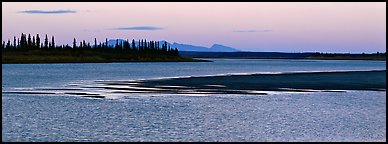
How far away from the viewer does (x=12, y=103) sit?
34938mm

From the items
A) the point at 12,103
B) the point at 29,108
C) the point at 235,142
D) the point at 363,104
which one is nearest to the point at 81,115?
the point at 29,108

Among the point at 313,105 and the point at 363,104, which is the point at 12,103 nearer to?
the point at 313,105

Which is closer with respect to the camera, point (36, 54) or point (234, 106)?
point (234, 106)

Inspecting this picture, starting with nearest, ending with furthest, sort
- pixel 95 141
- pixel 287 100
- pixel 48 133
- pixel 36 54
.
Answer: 1. pixel 95 141
2. pixel 48 133
3. pixel 287 100
4. pixel 36 54

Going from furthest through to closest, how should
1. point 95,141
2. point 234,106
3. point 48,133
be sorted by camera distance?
point 234,106, point 48,133, point 95,141

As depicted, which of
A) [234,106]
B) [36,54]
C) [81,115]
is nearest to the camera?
[81,115]

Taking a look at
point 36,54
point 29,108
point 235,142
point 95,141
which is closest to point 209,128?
point 235,142

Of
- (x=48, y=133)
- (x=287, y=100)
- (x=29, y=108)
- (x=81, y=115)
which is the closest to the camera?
(x=48, y=133)

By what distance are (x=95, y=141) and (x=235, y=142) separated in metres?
5.21

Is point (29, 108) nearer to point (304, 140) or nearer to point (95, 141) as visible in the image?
point (95, 141)

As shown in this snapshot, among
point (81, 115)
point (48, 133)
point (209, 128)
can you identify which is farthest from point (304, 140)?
point (81, 115)

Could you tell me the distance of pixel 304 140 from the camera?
22.3m

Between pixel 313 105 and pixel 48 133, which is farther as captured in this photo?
pixel 313 105

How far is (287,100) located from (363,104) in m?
5.16
